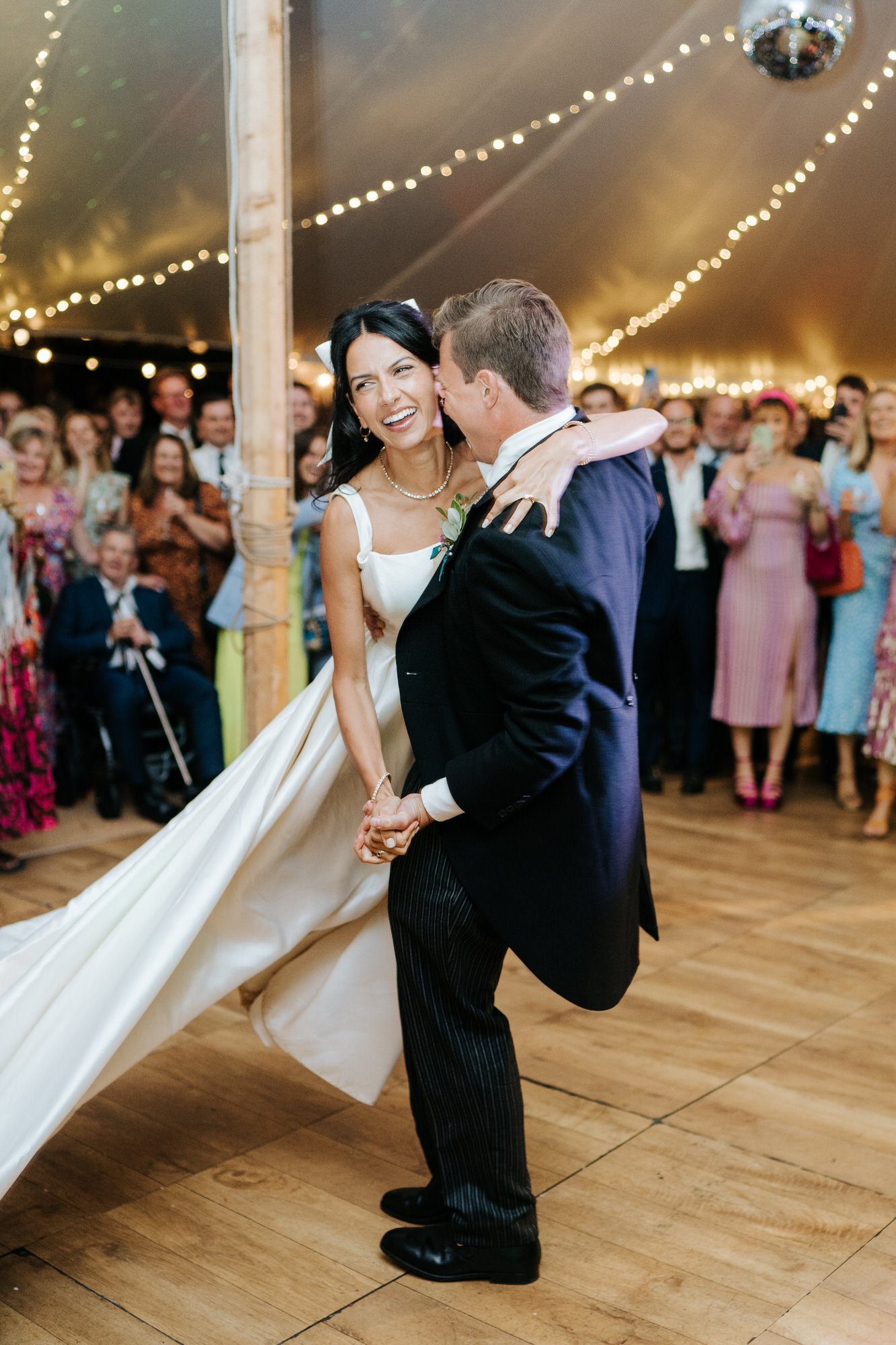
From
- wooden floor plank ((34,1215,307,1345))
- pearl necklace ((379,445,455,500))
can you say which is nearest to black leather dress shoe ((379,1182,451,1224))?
wooden floor plank ((34,1215,307,1345))

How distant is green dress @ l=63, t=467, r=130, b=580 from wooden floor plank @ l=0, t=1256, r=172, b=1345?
306cm

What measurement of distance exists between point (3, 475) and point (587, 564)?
2.72 metres

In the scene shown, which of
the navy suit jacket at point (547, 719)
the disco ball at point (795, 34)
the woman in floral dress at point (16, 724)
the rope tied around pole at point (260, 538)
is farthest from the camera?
the disco ball at point (795, 34)

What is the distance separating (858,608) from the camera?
4.62 metres

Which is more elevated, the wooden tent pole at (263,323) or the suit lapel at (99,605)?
the wooden tent pole at (263,323)

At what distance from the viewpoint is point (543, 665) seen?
154 centimetres

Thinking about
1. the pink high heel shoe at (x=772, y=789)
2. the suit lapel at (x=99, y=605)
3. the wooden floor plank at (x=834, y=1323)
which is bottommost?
the wooden floor plank at (x=834, y=1323)

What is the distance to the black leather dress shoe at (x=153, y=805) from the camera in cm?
437

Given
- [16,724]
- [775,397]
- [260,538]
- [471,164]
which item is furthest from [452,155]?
[16,724]

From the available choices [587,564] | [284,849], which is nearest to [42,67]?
[284,849]

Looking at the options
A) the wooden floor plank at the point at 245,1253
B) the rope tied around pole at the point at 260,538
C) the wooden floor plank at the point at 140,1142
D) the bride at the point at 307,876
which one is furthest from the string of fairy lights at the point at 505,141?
the wooden floor plank at the point at 245,1253

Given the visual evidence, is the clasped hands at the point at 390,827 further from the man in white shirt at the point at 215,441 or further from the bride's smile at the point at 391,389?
the man in white shirt at the point at 215,441

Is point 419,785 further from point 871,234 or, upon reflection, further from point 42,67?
point 871,234

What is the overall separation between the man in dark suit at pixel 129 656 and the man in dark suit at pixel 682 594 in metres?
1.67
